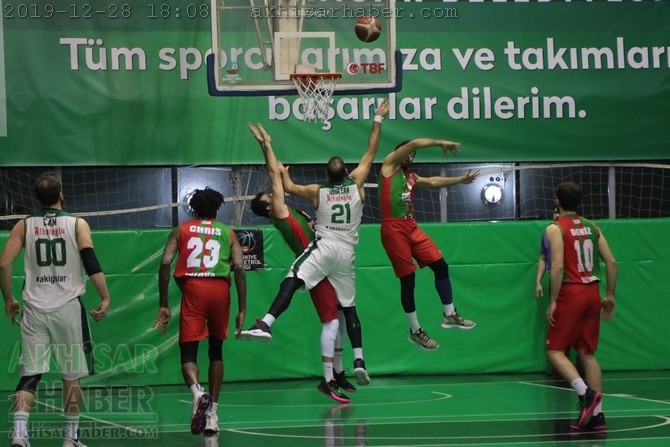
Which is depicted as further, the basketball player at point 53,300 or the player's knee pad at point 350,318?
the player's knee pad at point 350,318

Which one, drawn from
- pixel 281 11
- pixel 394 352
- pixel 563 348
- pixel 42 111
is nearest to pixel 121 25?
pixel 42 111

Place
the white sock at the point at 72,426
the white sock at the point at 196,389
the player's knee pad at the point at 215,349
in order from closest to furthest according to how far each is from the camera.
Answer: the white sock at the point at 72,426 < the white sock at the point at 196,389 < the player's knee pad at the point at 215,349

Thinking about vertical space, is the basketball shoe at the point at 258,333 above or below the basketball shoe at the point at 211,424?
above

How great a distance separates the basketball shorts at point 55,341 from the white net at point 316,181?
6513mm

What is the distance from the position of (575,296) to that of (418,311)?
19.0 feet

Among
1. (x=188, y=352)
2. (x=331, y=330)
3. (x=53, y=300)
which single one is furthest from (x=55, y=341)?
(x=331, y=330)

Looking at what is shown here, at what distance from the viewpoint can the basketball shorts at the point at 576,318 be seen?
10469 mm

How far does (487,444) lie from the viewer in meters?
9.59

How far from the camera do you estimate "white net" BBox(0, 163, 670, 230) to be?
53.8 ft

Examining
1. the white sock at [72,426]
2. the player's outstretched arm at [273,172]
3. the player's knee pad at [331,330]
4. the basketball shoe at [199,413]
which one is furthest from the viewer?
the player's knee pad at [331,330]

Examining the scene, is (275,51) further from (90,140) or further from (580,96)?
(580,96)

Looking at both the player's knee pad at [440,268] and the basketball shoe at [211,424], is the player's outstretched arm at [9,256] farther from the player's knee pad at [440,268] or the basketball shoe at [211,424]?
the player's knee pad at [440,268]

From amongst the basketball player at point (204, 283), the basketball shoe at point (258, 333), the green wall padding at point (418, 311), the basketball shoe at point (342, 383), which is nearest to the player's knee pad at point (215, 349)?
the basketball player at point (204, 283)

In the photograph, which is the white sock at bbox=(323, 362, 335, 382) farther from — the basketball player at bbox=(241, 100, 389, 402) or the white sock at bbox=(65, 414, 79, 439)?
the white sock at bbox=(65, 414, 79, 439)
